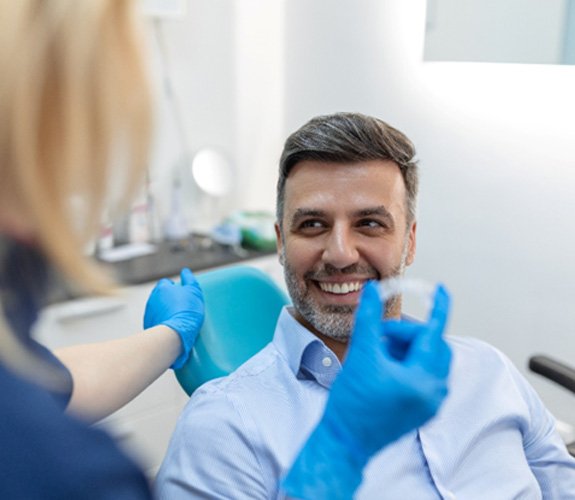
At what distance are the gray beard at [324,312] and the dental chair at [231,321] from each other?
0.26 metres

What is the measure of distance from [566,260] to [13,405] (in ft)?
6.98

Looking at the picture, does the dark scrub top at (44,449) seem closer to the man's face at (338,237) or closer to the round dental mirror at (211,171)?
the man's face at (338,237)

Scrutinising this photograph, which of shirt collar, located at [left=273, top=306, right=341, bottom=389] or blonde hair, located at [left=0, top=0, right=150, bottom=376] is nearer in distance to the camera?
blonde hair, located at [left=0, top=0, right=150, bottom=376]

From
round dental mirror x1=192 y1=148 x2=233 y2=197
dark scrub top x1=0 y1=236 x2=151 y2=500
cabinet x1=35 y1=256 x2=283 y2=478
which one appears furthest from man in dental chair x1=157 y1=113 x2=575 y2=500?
round dental mirror x1=192 y1=148 x2=233 y2=197

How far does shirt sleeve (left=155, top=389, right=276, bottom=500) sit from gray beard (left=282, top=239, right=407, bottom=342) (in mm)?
258

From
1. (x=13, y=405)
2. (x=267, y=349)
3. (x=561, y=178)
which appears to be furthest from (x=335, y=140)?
(x=561, y=178)

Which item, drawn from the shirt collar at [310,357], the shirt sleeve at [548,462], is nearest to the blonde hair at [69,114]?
the shirt collar at [310,357]

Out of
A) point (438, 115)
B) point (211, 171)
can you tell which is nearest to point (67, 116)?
point (438, 115)

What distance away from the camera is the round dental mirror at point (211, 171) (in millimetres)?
2906

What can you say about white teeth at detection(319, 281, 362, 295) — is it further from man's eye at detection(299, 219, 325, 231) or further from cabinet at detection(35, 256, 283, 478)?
cabinet at detection(35, 256, 283, 478)

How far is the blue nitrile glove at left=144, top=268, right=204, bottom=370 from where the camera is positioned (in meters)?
1.51

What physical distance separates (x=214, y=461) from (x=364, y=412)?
42cm

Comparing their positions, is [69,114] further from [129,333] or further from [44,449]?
[129,333]

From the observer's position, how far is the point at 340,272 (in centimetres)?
138
